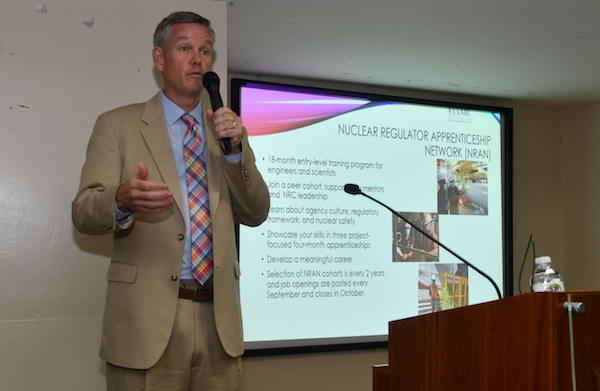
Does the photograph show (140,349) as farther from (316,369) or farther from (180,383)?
(316,369)

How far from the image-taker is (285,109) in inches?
148

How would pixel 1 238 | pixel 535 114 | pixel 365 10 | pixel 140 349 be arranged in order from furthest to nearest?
1. pixel 535 114
2. pixel 365 10
3. pixel 1 238
4. pixel 140 349

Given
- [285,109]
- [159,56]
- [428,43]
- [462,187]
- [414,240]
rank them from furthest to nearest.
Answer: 1. [462,187]
2. [414,240]
3. [285,109]
4. [428,43]
5. [159,56]

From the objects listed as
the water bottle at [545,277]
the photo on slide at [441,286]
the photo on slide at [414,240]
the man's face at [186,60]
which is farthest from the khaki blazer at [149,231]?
the photo on slide at [441,286]

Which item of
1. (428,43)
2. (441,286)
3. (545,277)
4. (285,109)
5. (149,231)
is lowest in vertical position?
(441,286)

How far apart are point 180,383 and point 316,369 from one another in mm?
2519

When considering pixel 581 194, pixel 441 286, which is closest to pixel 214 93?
pixel 441 286

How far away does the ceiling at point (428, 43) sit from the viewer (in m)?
2.67

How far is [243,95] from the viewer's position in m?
3.65

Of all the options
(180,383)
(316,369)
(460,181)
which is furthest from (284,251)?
(180,383)

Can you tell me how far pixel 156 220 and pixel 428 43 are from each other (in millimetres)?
2290

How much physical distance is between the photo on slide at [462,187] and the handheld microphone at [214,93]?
9.94ft

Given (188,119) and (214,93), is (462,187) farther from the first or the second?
(214,93)

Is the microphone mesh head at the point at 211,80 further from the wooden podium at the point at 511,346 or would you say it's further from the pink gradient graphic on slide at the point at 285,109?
the pink gradient graphic on slide at the point at 285,109
